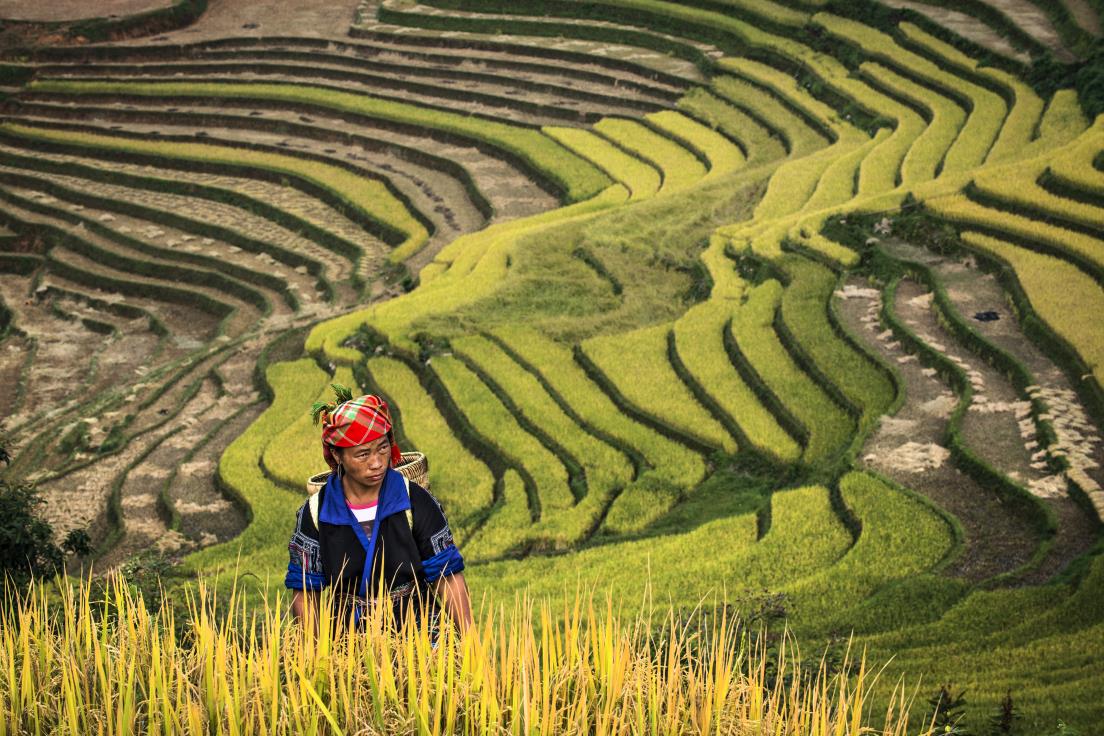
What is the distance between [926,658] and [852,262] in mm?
7198

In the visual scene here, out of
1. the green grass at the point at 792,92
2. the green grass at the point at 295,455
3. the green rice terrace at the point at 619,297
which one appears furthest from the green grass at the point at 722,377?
the green grass at the point at 792,92

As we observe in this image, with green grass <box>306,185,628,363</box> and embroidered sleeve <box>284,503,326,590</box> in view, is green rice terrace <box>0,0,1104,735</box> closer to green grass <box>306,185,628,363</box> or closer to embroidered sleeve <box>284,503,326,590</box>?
green grass <box>306,185,628,363</box>

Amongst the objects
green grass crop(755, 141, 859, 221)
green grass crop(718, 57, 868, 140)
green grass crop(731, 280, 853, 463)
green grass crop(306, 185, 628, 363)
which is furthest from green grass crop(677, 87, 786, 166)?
green grass crop(731, 280, 853, 463)

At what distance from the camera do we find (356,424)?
3439 mm

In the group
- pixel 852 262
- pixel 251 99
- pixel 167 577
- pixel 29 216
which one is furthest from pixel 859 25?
pixel 167 577

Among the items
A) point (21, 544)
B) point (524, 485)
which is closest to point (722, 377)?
point (524, 485)

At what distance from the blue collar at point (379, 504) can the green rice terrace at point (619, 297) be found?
939mm

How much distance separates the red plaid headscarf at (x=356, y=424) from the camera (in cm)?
344

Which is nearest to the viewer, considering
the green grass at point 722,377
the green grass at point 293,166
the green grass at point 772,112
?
the green grass at point 722,377

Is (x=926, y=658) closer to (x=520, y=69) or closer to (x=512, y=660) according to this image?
(x=512, y=660)

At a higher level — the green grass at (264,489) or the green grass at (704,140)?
the green grass at (704,140)

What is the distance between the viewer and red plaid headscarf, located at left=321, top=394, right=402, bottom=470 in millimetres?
3439

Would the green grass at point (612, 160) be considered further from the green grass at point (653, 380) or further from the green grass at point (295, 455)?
the green grass at point (295, 455)

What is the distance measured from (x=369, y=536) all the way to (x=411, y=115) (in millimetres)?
18353
